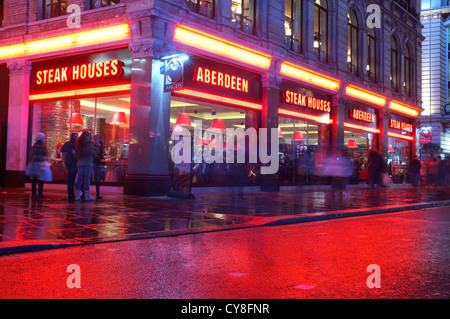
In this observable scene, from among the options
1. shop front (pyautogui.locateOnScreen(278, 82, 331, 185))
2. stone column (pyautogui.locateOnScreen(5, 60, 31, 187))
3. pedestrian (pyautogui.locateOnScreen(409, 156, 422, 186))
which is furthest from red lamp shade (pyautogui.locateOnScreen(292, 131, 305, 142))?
stone column (pyautogui.locateOnScreen(5, 60, 31, 187))

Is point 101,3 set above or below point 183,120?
above

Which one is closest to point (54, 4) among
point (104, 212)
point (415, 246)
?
point (104, 212)

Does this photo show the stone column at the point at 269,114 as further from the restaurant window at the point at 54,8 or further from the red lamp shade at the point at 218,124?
the restaurant window at the point at 54,8

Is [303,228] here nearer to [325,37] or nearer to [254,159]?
[254,159]

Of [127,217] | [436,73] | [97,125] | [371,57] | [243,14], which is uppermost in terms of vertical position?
[436,73]

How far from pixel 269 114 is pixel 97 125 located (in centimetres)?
694

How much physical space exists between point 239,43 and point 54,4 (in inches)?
279

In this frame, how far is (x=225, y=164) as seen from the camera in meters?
17.7

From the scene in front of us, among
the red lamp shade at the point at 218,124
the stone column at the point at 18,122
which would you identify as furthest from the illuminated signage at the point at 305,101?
the stone column at the point at 18,122

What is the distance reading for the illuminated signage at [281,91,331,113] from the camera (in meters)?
19.9

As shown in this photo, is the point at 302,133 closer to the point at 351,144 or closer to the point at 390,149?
the point at 351,144

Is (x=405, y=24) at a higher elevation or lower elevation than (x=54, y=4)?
higher

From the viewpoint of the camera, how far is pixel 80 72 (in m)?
16.1

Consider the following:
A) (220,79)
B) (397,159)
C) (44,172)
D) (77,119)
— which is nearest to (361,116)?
(397,159)
